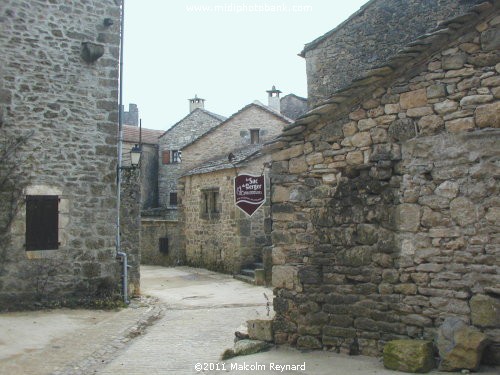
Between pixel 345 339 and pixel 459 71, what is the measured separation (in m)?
3.17

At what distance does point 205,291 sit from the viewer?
43.2 ft

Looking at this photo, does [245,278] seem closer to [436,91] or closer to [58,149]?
[58,149]

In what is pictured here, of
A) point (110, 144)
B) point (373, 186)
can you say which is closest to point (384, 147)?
point (373, 186)

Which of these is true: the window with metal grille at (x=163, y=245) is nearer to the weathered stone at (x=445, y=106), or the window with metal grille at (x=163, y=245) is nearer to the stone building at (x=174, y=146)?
the stone building at (x=174, y=146)

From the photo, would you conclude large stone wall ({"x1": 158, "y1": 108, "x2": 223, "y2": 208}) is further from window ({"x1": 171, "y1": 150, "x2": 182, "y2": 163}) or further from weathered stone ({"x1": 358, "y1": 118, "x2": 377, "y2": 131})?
weathered stone ({"x1": 358, "y1": 118, "x2": 377, "y2": 131})

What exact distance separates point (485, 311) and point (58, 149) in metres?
7.96

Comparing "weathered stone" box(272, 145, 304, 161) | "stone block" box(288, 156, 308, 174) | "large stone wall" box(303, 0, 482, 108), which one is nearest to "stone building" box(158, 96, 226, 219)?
"large stone wall" box(303, 0, 482, 108)

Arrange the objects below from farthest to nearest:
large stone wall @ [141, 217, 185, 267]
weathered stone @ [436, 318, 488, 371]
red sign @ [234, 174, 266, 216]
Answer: large stone wall @ [141, 217, 185, 267], red sign @ [234, 174, 266, 216], weathered stone @ [436, 318, 488, 371]

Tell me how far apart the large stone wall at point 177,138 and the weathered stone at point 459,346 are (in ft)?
78.4

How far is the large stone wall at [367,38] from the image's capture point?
30.4 feet

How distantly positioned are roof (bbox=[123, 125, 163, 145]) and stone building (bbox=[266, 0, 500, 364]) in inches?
929

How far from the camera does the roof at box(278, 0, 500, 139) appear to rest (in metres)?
4.90

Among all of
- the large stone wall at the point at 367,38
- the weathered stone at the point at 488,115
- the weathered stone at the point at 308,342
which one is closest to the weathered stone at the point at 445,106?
the weathered stone at the point at 488,115

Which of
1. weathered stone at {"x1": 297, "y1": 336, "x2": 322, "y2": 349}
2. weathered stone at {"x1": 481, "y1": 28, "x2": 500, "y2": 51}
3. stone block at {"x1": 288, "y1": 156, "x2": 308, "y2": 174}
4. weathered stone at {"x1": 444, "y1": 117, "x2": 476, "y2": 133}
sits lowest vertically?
weathered stone at {"x1": 297, "y1": 336, "x2": 322, "y2": 349}
